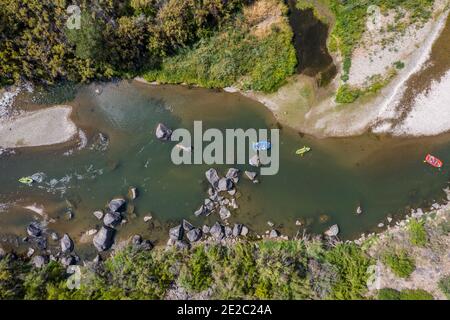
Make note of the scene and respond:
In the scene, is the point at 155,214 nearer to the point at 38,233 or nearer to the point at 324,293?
the point at 38,233

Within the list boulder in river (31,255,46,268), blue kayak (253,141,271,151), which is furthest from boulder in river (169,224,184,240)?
boulder in river (31,255,46,268)

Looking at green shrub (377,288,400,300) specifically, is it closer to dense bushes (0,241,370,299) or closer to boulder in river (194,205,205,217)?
dense bushes (0,241,370,299)

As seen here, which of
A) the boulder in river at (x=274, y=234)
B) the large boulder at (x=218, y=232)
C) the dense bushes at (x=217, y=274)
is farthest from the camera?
the large boulder at (x=218, y=232)

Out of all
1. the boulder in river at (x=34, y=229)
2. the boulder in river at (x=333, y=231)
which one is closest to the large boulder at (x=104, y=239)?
the boulder in river at (x=34, y=229)

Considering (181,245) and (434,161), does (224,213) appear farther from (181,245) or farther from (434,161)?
(434,161)

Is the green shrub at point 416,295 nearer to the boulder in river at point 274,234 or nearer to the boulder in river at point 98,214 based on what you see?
the boulder in river at point 274,234

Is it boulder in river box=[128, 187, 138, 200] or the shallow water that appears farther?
boulder in river box=[128, 187, 138, 200]

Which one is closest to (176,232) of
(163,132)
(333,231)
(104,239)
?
(104,239)
